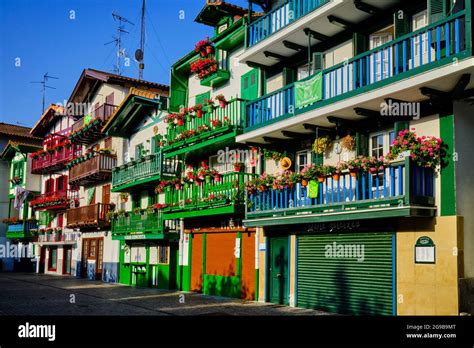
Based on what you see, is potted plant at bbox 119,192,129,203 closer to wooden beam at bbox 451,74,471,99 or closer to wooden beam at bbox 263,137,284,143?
wooden beam at bbox 263,137,284,143

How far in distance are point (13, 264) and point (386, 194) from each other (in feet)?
141

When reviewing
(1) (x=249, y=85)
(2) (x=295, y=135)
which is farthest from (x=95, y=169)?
(2) (x=295, y=135)

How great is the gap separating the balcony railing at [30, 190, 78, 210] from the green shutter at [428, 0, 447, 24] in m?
30.5

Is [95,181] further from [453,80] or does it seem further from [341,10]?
[453,80]

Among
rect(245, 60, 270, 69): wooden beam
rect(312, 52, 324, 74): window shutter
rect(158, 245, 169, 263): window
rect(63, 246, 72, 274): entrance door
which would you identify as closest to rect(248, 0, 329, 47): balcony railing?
rect(245, 60, 270, 69): wooden beam

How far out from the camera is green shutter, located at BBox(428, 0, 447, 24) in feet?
47.6

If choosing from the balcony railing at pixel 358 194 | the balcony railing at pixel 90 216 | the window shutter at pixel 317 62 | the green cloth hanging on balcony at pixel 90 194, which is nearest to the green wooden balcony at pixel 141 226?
the balcony railing at pixel 90 216

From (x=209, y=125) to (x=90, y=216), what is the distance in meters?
14.6

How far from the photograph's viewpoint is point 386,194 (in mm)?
15000

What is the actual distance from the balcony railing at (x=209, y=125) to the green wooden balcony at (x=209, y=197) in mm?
1736

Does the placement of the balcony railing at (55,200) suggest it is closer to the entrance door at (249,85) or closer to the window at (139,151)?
the window at (139,151)

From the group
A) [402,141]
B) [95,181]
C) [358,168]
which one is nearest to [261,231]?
[358,168]

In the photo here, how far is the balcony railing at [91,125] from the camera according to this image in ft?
115

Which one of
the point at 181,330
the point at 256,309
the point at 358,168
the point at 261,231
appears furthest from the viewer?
the point at 261,231
